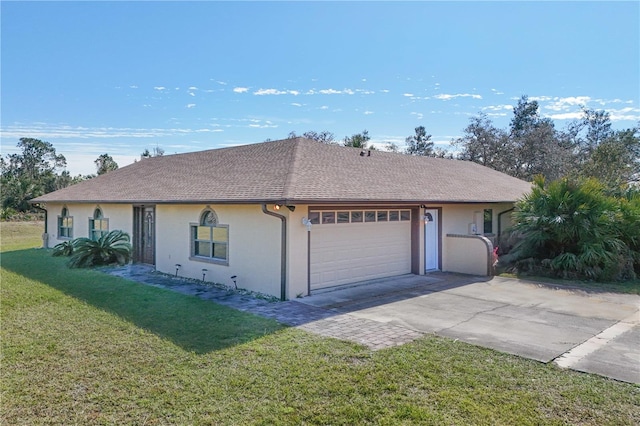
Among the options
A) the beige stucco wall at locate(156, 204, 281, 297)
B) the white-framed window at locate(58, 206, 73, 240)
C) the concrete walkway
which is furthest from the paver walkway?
the white-framed window at locate(58, 206, 73, 240)

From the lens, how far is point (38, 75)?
1700cm

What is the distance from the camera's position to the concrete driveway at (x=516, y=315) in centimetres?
610

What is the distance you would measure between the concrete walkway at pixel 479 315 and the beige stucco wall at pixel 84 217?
14.2ft

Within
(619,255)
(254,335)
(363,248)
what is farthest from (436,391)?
(619,255)

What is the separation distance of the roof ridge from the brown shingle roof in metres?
0.02

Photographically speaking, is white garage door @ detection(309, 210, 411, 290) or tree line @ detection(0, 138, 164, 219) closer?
white garage door @ detection(309, 210, 411, 290)

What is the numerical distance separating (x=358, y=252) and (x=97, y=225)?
12.4 m

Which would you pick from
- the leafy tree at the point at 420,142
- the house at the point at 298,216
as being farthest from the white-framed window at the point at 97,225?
the leafy tree at the point at 420,142

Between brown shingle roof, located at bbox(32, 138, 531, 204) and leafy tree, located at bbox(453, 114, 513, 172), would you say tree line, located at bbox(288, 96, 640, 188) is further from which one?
brown shingle roof, located at bbox(32, 138, 531, 204)

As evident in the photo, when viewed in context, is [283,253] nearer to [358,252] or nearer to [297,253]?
[297,253]

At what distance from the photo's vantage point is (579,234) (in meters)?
12.9

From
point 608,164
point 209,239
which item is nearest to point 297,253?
point 209,239

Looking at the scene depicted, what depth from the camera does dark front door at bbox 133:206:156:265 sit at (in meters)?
14.8

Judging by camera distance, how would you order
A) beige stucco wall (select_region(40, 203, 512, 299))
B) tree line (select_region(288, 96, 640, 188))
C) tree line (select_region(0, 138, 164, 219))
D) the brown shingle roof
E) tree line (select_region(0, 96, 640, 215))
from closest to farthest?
1. beige stucco wall (select_region(40, 203, 512, 299))
2. the brown shingle roof
3. tree line (select_region(0, 96, 640, 215))
4. tree line (select_region(288, 96, 640, 188))
5. tree line (select_region(0, 138, 164, 219))
